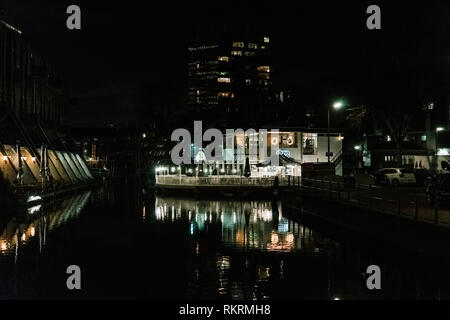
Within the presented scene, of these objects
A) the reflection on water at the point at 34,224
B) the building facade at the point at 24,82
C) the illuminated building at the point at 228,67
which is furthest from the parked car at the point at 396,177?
the illuminated building at the point at 228,67

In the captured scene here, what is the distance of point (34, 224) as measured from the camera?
25.7 m

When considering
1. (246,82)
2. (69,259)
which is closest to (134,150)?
(246,82)

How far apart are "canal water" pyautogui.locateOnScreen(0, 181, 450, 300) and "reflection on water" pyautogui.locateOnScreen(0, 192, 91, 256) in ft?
0.17

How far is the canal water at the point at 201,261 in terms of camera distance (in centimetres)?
1308

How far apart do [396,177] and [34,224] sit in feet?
85.4

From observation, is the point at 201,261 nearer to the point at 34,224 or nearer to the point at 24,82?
the point at 34,224

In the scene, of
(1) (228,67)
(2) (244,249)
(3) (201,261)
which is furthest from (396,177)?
(1) (228,67)

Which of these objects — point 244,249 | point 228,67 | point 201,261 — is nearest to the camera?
point 201,261

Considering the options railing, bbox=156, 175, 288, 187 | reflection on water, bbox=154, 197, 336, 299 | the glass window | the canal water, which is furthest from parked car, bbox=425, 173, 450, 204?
the glass window

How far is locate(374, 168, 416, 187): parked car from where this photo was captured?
37.4 metres

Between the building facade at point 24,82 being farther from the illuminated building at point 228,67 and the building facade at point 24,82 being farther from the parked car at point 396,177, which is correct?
the illuminated building at point 228,67

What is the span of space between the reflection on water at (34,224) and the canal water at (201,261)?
52 millimetres

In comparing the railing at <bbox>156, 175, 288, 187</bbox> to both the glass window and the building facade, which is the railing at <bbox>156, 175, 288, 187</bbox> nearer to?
the glass window

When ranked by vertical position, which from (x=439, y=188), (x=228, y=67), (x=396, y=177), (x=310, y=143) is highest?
(x=228, y=67)
